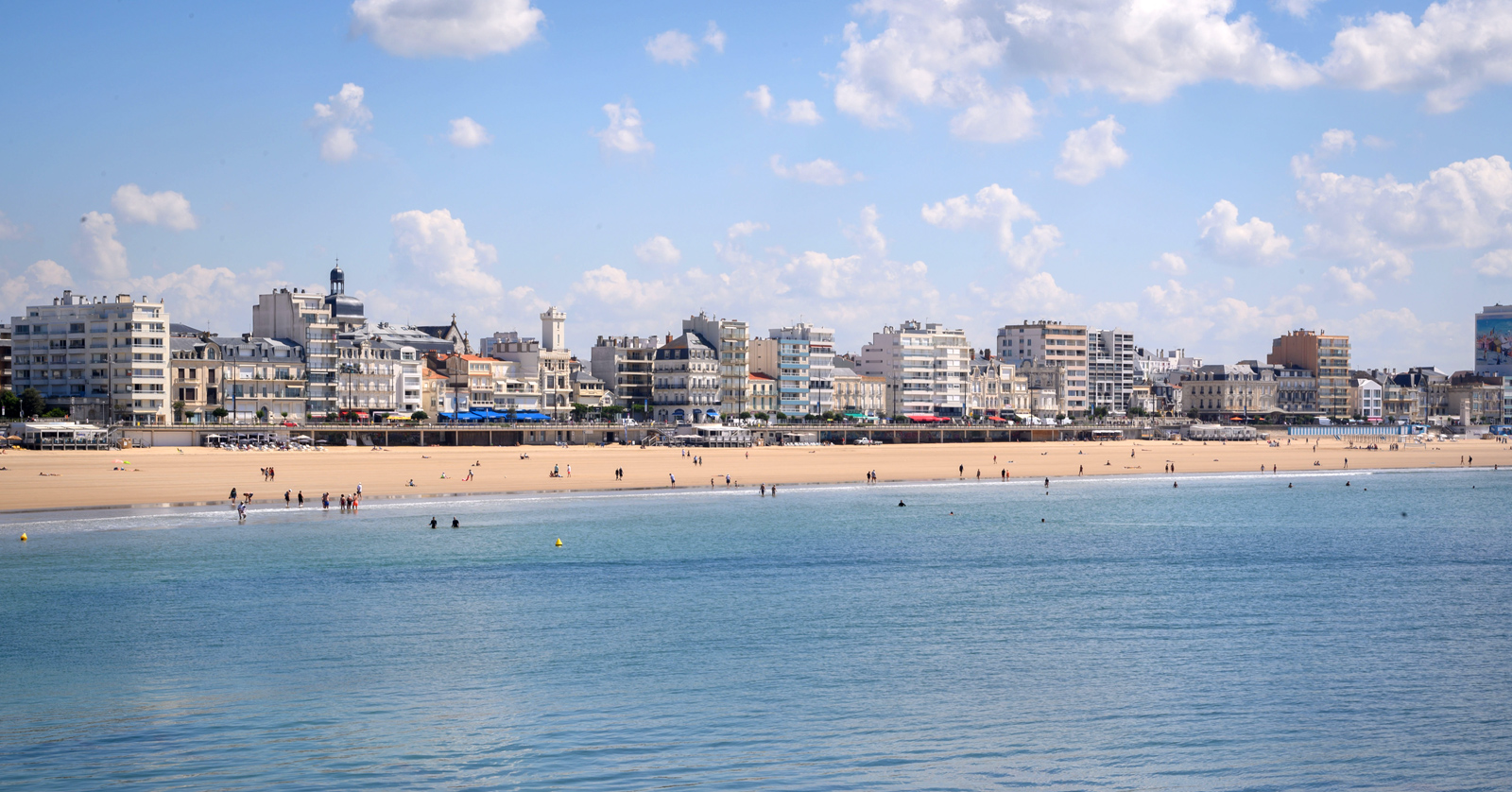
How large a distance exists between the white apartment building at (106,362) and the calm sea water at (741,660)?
57435mm

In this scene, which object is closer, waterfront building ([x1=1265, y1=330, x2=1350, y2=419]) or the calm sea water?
the calm sea water

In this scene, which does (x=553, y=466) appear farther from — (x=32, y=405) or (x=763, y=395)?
(x=763, y=395)

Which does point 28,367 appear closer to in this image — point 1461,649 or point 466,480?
point 466,480

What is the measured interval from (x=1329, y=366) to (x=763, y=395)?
92402 millimetres

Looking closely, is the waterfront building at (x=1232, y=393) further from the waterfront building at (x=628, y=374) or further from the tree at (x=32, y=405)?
the tree at (x=32, y=405)

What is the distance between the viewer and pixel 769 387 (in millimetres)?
136750

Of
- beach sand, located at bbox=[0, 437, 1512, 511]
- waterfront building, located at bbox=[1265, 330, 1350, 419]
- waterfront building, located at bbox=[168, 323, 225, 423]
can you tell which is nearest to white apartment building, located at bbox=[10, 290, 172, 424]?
waterfront building, located at bbox=[168, 323, 225, 423]

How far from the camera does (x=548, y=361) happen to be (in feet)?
411

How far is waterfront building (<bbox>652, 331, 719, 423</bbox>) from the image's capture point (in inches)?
5084

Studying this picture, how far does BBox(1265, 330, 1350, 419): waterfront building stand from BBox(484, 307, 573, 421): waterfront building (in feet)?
354

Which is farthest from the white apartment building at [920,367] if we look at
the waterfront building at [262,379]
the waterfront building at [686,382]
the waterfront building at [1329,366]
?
the waterfront building at [262,379]

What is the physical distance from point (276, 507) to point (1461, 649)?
38.8 m

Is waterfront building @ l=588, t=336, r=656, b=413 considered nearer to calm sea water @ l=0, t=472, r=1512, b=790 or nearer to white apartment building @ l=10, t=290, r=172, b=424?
white apartment building @ l=10, t=290, r=172, b=424

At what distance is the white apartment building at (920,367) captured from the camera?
153m
